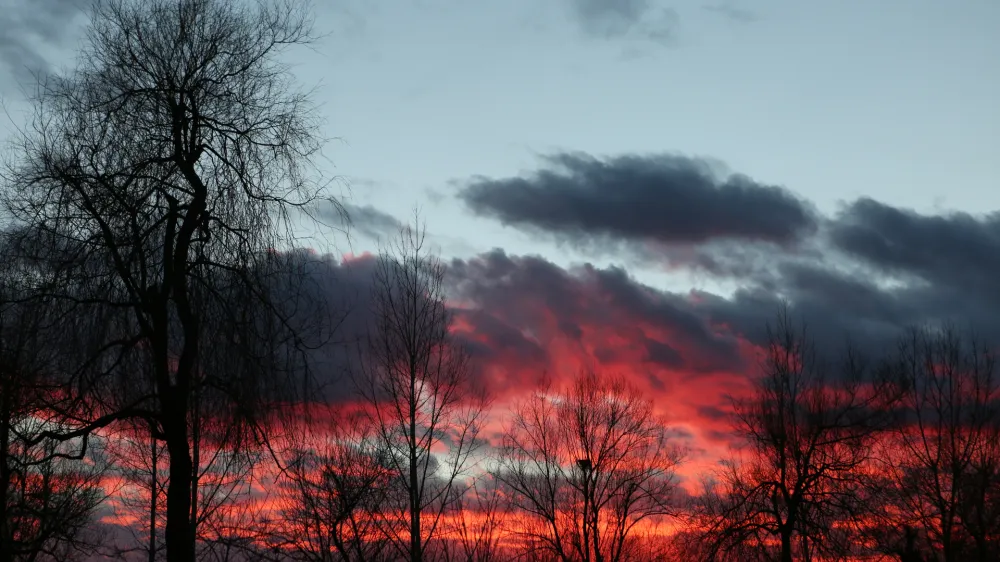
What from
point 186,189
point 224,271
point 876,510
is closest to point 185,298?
point 224,271

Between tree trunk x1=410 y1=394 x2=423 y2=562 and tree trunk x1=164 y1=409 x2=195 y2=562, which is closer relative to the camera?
tree trunk x1=164 y1=409 x2=195 y2=562

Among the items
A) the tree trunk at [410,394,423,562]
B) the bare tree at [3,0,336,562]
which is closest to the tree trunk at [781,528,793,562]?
the tree trunk at [410,394,423,562]

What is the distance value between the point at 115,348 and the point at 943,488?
35.7 m

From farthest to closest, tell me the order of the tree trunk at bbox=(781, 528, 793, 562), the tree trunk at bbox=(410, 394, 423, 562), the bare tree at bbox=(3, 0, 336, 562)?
1. the tree trunk at bbox=(781, 528, 793, 562)
2. the tree trunk at bbox=(410, 394, 423, 562)
3. the bare tree at bbox=(3, 0, 336, 562)

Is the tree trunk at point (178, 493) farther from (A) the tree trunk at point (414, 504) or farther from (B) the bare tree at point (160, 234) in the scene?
(A) the tree trunk at point (414, 504)

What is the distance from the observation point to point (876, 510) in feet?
111

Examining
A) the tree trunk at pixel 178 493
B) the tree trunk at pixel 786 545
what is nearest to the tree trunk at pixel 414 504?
the tree trunk at pixel 178 493

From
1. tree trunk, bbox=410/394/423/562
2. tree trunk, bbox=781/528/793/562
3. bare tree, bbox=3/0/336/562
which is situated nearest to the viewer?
bare tree, bbox=3/0/336/562

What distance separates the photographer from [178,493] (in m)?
10.8

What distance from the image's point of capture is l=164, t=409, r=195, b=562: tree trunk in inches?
415

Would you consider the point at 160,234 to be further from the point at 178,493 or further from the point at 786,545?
the point at 786,545

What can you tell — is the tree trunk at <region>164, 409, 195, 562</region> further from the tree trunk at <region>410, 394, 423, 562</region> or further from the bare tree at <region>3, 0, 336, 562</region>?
the tree trunk at <region>410, 394, 423, 562</region>

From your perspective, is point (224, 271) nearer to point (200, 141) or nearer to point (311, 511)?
point (200, 141)

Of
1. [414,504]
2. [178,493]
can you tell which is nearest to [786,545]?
[414,504]
